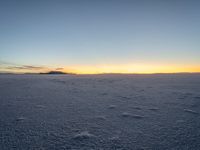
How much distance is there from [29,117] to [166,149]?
1638 millimetres

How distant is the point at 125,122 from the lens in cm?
232

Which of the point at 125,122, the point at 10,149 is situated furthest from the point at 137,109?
the point at 10,149

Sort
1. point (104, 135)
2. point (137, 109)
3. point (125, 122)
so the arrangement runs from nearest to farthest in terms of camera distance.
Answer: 1. point (104, 135)
2. point (125, 122)
3. point (137, 109)

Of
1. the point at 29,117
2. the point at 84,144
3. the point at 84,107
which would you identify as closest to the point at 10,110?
the point at 29,117

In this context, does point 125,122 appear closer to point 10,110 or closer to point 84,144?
point 84,144

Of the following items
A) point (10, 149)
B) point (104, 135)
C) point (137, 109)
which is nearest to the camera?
point (10, 149)

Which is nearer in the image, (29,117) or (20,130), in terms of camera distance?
(20,130)

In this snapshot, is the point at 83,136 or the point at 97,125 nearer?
the point at 83,136

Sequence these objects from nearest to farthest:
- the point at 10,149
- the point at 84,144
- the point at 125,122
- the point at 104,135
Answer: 1. the point at 10,149
2. the point at 84,144
3. the point at 104,135
4. the point at 125,122

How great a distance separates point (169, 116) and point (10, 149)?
1.97 m

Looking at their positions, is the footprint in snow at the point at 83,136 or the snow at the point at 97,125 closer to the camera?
the snow at the point at 97,125

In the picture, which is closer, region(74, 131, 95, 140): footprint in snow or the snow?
the snow

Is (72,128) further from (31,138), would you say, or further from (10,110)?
(10,110)

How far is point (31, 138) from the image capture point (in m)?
1.78
